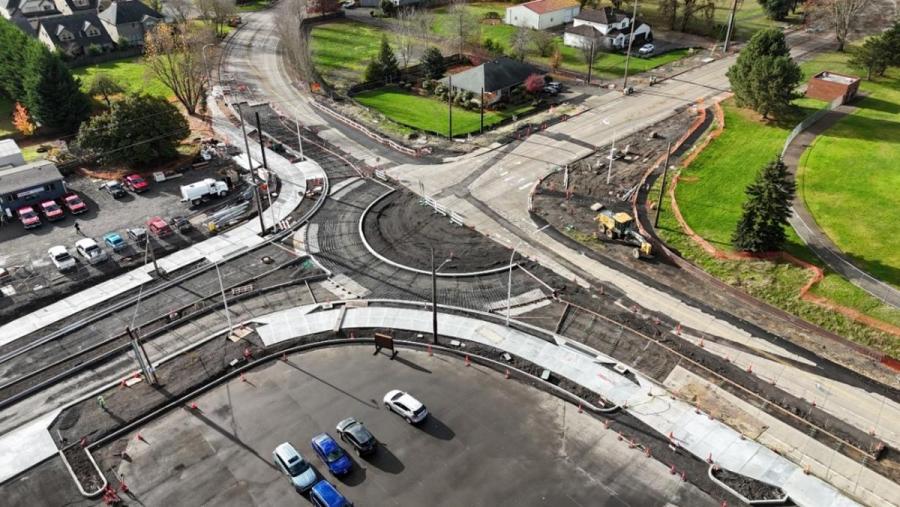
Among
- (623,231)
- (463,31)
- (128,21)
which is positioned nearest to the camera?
(623,231)

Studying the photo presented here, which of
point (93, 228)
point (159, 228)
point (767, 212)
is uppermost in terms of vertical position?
point (767, 212)

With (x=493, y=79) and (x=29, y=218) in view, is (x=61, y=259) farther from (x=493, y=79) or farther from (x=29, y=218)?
(x=493, y=79)

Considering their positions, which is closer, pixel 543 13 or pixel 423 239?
pixel 423 239

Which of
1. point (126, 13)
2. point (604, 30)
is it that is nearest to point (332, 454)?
point (604, 30)

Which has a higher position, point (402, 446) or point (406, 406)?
point (406, 406)

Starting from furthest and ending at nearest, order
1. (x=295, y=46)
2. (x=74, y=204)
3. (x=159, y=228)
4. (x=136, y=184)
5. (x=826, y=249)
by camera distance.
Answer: (x=295, y=46) < (x=136, y=184) < (x=74, y=204) < (x=159, y=228) < (x=826, y=249)

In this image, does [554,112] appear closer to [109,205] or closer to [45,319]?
[109,205]

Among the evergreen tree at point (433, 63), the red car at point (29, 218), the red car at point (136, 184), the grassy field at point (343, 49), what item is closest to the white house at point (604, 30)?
the evergreen tree at point (433, 63)

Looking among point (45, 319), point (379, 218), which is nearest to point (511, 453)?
point (379, 218)
